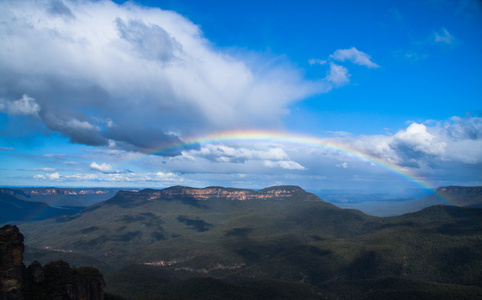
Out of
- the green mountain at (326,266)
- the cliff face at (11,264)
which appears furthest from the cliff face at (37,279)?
the green mountain at (326,266)

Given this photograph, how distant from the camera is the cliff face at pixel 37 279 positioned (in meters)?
46.8

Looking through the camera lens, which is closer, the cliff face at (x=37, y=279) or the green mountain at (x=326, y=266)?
the cliff face at (x=37, y=279)

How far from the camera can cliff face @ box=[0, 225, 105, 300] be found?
4684cm

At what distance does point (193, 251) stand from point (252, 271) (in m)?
59.9

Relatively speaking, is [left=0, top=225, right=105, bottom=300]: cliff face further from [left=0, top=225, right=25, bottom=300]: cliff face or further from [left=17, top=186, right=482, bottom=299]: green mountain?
[left=17, top=186, right=482, bottom=299]: green mountain

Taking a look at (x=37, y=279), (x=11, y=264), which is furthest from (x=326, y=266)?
(x=11, y=264)

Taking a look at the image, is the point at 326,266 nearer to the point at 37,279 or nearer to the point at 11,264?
the point at 37,279

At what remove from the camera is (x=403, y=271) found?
121 meters

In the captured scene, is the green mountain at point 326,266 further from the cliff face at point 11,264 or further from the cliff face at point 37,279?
the cliff face at point 11,264

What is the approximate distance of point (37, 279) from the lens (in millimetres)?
52656

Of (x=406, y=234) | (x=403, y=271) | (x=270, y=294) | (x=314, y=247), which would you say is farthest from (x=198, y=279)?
(x=406, y=234)

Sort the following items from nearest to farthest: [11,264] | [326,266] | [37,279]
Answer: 1. [11,264]
2. [37,279]
3. [326,266]

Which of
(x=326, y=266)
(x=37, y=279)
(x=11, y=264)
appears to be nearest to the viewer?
(x=11, y=264)

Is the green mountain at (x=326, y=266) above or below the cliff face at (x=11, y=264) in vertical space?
below
